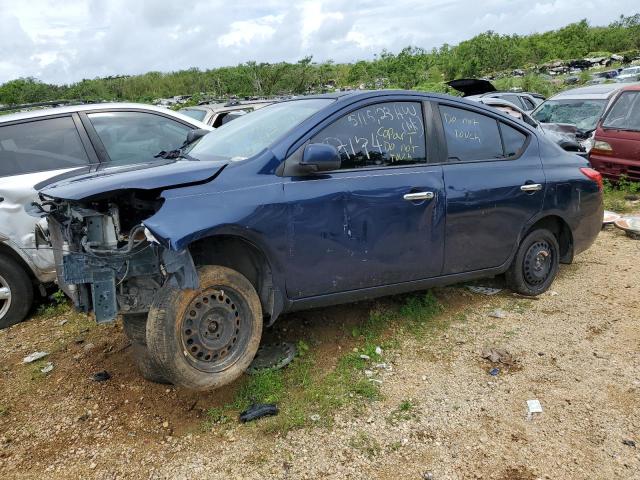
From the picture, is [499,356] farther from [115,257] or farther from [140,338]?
[115,257]

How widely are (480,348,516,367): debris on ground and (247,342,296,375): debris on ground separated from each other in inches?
54.8

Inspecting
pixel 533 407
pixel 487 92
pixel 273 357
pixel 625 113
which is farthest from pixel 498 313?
pixel 487 92

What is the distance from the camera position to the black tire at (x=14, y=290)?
4.37 metres

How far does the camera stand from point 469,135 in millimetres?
4113

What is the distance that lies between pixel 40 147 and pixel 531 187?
4337mm

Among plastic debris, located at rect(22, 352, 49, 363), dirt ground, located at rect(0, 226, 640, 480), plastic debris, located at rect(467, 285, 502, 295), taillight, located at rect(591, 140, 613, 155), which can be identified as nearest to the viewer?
dirt ground, located at rect(0, 226, 640, 480)

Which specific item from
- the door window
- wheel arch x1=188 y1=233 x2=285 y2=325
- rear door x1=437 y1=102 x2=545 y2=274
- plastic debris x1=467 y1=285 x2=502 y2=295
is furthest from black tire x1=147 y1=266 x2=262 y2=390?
plastic debris x1=467 y1=285 x2=502 y2=295

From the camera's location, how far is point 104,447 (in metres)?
2.80

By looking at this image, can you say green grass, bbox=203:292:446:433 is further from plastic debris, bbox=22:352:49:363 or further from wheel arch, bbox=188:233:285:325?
plastic debris, bbox=22:352:49:363

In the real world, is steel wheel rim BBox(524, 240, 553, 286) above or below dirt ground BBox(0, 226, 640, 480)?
above

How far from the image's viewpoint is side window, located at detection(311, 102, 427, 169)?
11.4ft

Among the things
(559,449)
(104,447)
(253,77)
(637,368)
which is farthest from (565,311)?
(253,77)

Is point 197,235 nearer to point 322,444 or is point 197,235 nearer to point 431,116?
point 322,444

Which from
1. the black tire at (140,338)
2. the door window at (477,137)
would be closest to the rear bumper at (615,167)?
the door window at (477,137)
